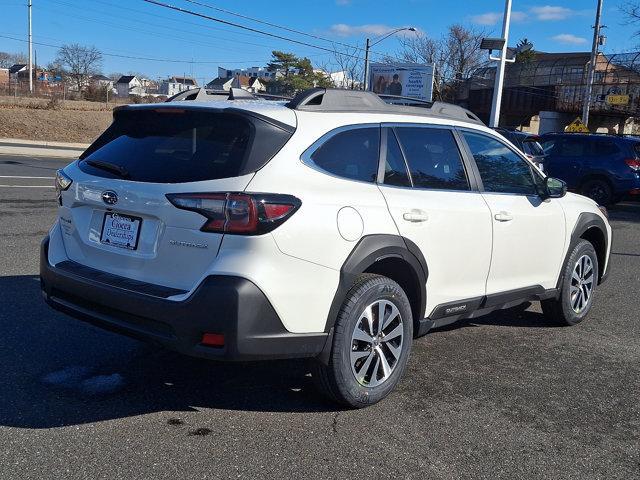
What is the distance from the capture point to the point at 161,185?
3617 millimetres

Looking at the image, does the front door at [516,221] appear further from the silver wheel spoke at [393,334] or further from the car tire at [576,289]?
the silver wheel spoke at [393,334]

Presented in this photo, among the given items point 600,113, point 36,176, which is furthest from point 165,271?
point 600,113

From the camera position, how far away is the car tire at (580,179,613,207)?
16.3 meters

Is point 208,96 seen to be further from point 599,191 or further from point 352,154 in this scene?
point 599,191

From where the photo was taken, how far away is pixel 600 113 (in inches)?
1805

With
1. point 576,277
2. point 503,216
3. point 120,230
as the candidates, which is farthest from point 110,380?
point 576,277

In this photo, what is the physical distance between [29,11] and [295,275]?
220 ft

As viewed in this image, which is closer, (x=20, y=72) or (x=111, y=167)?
(x=111, y=167)

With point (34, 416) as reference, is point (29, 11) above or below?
above

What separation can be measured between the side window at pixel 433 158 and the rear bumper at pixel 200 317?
56.8 inches

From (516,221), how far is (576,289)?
56.7 inches

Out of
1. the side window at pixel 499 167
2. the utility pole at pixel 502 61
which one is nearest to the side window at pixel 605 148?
the utility pole at pixel 502 61

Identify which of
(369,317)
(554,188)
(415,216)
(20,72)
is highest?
(20,72)

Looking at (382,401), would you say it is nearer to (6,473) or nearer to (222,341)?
(222,341)
